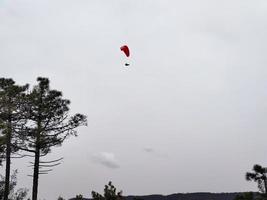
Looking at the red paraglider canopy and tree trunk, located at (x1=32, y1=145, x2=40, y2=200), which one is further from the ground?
the red paraglider canopy

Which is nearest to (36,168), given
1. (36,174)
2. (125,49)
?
(36,174)

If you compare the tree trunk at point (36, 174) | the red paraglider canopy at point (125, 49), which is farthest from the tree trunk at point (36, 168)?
the red paraglider canopy at point (125, 49)

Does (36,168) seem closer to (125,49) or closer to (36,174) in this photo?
(36,174)

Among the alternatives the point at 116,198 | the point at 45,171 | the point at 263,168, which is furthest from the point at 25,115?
the point at 263,168

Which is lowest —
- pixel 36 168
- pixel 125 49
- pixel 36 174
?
pixel 36 174

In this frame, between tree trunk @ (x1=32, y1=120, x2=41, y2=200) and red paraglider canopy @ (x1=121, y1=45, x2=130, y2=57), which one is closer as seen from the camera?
red paraglider canopy @ (x1=121, y1=45, x2=130, y2=57)

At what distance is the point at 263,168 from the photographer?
2747cm

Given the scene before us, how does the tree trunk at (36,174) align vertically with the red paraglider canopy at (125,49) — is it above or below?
below

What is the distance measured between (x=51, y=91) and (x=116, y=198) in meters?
14.8

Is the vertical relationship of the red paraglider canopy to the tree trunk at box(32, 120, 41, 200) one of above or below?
above

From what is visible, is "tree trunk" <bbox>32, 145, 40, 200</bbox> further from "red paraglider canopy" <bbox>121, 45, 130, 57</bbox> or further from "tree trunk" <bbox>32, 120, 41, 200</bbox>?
"red paraglider canopy" <bbox>121, 45, 130, 57</bbox>

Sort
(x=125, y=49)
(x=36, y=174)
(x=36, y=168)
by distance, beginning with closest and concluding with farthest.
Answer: (x=125, y=49) → (x=36, y=174) → (x=36, y=168)

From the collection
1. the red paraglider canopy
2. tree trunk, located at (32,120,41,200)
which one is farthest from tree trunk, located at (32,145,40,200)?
the red paraglider canopy

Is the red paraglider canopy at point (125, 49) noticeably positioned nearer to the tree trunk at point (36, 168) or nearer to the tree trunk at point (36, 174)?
the tree trunk at point (36, 168)
